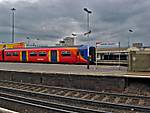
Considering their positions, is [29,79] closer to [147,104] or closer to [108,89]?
[108,89]

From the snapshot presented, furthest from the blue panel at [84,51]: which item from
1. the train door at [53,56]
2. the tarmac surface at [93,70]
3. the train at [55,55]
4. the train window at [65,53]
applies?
the tarmac surface at [93,70]

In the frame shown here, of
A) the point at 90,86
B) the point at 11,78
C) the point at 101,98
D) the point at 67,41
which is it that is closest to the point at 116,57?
the point at 67,41

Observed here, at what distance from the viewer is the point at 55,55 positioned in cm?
3378

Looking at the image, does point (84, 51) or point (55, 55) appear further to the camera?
point (55, 55)

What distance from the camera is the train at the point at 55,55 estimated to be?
31469 mm

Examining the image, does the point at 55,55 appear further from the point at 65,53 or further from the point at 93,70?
the point at 93,70

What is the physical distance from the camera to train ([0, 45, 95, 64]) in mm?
31469

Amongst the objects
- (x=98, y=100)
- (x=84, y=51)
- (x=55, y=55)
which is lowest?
(x=98, y=100)

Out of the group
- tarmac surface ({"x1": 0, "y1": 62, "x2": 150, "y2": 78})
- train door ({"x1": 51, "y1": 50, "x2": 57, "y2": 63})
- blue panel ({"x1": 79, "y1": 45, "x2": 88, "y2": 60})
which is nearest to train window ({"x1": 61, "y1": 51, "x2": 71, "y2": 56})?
train door ({"x1": 51, "y1": 50, "x2": 57, "y2": 63})

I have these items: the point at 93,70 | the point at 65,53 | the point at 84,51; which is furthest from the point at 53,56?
the point at 93,70

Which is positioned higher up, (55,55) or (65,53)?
(65,53)

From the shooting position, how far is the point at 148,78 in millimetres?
14484

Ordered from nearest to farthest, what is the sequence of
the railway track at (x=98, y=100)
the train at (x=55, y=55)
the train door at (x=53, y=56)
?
the railway track at (x=98, y=100)
the train at (x=55, y=55)
the train door at (x=53, y=56)

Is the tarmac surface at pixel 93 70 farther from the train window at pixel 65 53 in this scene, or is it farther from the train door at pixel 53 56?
the train door at pixel 53 56
